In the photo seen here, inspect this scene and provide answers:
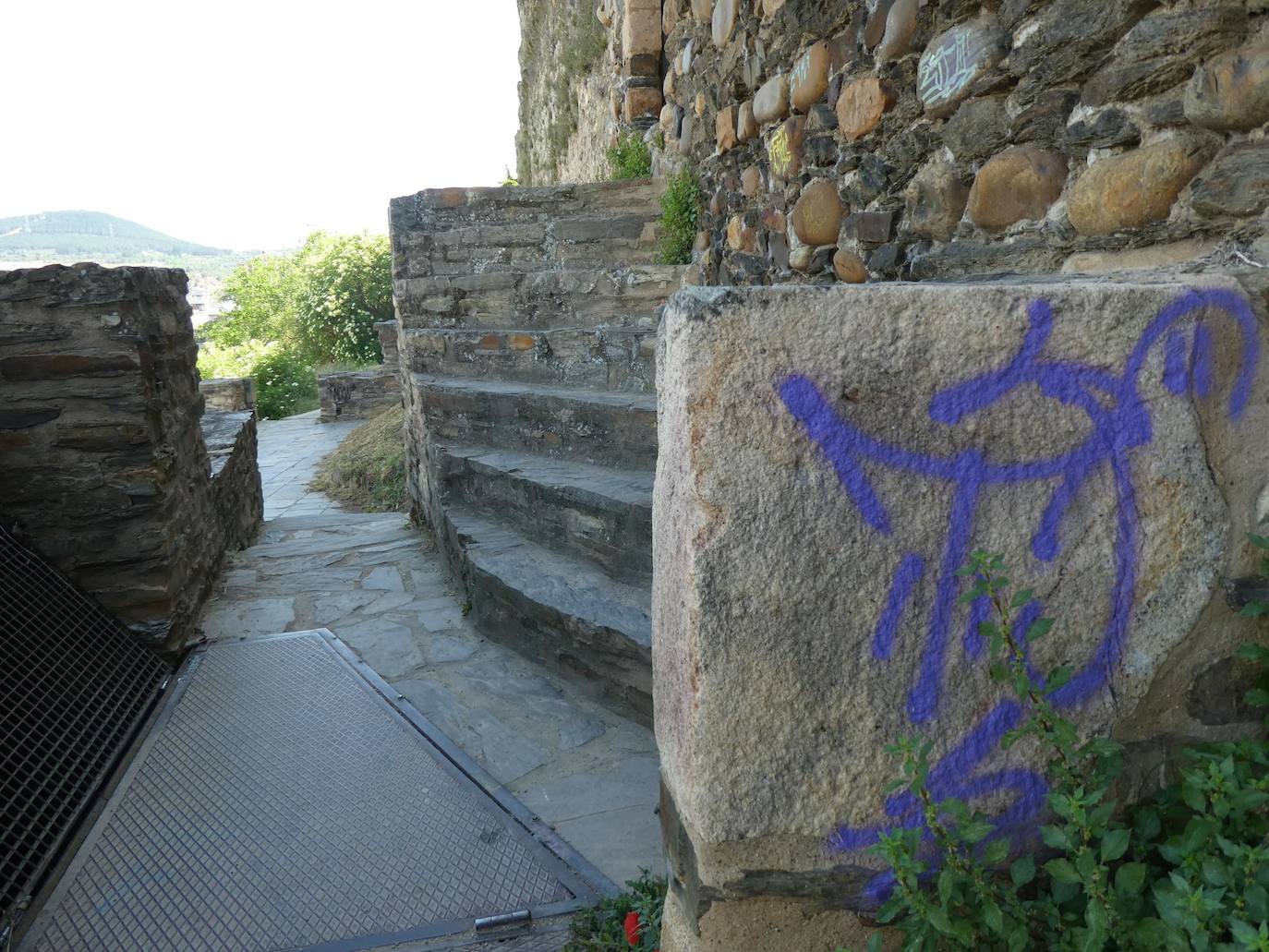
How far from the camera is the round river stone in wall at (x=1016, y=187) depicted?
5.18ft

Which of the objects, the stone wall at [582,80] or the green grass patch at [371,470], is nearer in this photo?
the stone wall at [582,80]

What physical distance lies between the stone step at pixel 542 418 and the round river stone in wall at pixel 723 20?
140 centimetres

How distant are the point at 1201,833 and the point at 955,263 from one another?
1.17 metres

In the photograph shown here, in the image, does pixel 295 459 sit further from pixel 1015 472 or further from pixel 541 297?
pixel 1015 472

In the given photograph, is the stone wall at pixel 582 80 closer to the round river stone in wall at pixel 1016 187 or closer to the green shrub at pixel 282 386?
the round river stone in wall at pixel 1016 187

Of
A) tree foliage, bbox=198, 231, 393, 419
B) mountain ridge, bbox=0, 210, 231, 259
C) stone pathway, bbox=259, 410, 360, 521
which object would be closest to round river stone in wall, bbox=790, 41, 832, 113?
stone pathway, bbox=259, 410, 360, 521

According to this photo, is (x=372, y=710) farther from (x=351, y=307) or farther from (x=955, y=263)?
(x=351, y=307)

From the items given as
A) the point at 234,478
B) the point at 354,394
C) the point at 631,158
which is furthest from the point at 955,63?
the point at 354,394

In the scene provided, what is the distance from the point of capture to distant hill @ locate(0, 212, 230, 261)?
7794 cm

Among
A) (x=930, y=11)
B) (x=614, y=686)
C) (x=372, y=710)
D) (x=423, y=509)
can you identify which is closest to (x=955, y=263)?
(x=930, y=11)

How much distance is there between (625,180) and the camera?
4.47m

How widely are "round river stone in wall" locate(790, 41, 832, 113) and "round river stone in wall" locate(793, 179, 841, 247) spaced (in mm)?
243

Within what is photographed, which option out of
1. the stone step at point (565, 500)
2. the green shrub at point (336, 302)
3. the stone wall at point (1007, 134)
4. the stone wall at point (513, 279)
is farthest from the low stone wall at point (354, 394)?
the stone wall at point (1007, 134)

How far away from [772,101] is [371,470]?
597 centimetres
